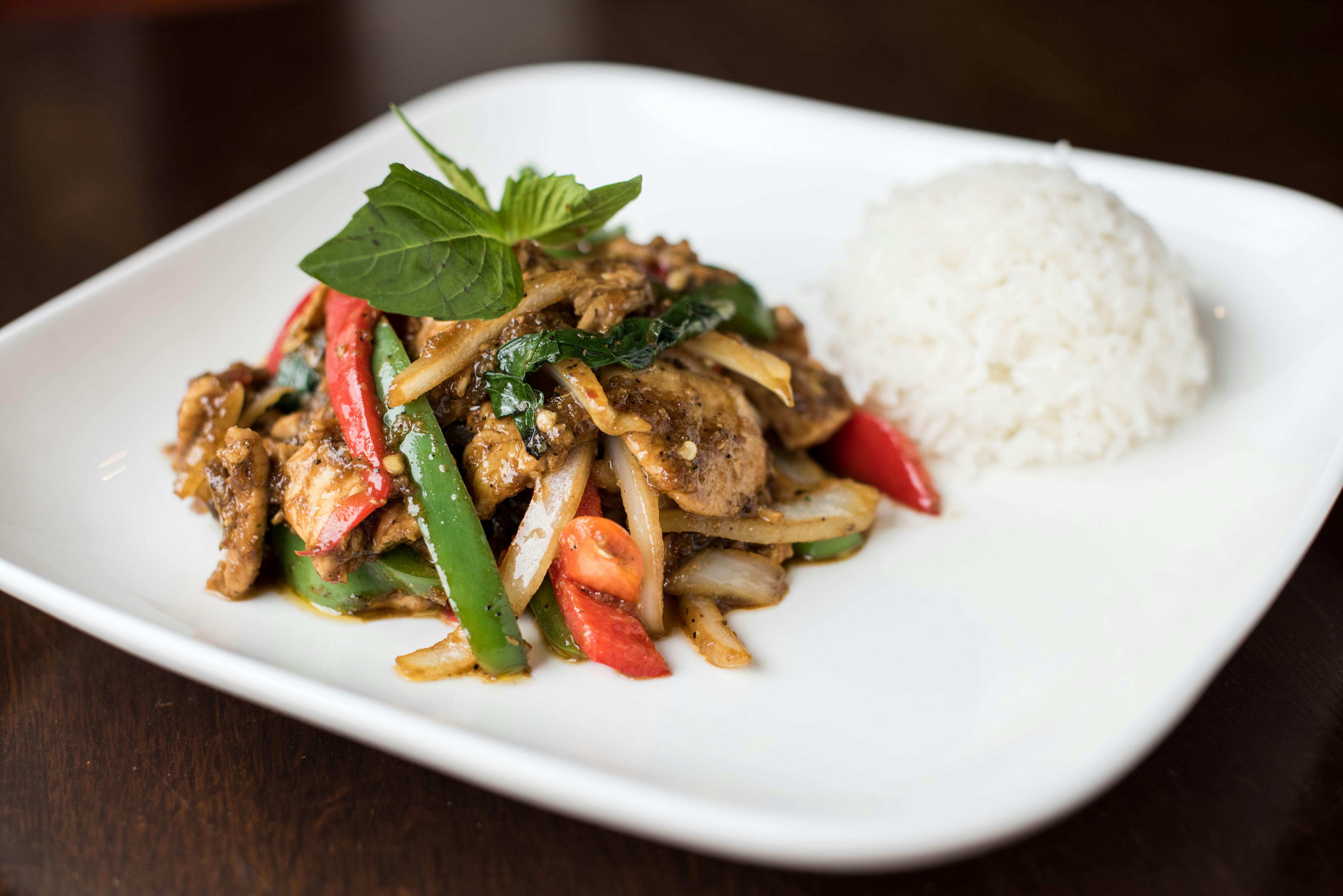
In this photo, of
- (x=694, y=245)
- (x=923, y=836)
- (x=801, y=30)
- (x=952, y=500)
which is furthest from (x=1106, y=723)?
(x=801, y=30)

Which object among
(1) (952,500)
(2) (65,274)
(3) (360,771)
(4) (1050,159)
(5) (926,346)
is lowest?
(2) (65,274)

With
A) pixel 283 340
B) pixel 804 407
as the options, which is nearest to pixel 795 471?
pixel 804 407

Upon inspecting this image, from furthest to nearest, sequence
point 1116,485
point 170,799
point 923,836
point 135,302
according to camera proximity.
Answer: point 135,302 → point 1116,485 → point 170,799 → point 923,836

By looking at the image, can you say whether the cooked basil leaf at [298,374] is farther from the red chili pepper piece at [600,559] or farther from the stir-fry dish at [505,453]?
the red chili pepper piece at [600,559]

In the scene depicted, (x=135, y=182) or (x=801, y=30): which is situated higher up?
(x=801, y=30)

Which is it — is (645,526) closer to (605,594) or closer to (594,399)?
(605,594)

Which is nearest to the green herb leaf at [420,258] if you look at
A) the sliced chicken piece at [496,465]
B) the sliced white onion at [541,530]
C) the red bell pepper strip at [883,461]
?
the sliced chicken piece at [496,465]

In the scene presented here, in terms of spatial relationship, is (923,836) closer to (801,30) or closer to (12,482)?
(12,482)
